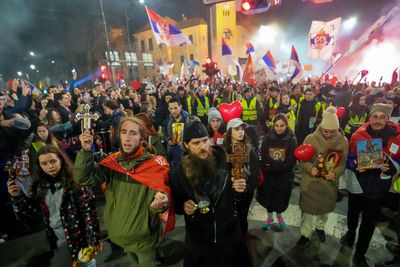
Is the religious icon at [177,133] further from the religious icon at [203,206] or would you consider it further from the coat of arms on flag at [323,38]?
the coat of arms on flag at [323,38]

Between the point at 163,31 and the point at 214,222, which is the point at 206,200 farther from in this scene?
the point at 163,31

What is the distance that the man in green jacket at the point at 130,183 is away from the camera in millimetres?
2480

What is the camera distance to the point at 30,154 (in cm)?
463

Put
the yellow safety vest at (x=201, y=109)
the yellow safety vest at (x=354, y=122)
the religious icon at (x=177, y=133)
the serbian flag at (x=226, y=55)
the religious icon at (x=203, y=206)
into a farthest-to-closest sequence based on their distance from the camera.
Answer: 1. the serbian flag at (x=226, y=55)
2. the yellow safety vest at (x=201, y=109)
3. the yellow safety vest at (x=354, y=122)
4. the religious icon at (x=177, y=133)
5. the religious icon at (x=203, y=206)

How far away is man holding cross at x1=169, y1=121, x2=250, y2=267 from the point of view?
234 centimetres

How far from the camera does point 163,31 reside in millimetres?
13633

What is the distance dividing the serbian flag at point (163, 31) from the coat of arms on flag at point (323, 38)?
7.05 metres

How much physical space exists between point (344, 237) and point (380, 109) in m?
2.25

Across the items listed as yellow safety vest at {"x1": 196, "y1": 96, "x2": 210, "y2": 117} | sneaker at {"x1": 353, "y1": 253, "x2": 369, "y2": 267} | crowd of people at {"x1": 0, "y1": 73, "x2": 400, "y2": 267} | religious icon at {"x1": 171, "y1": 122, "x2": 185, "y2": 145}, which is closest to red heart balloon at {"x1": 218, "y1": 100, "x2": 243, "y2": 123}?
crowd of people at {"x1": 0, "y1": 73, "x2": 400, "y2": 267}

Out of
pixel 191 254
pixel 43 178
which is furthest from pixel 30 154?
pixel 191 254

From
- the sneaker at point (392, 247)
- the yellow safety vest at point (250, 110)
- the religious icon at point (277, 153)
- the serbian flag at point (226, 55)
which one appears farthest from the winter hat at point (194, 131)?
the serbian flag at point (226, 55)

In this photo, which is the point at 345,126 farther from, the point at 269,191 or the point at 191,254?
the point at 191,254

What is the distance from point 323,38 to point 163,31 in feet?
28.2

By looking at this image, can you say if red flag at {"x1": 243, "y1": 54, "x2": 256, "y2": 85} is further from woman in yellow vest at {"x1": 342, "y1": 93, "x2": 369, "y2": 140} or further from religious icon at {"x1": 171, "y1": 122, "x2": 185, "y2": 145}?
religious icon at {"x1": 171, "y1": 122, "x2": 185, "y2": 145}
